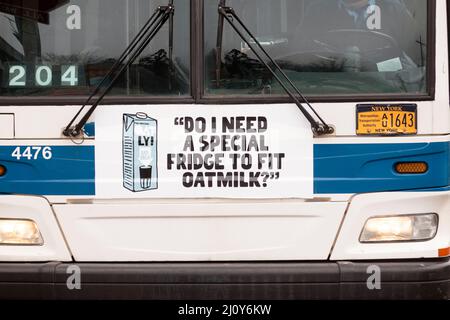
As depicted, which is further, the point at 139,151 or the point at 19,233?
the point at 19,233

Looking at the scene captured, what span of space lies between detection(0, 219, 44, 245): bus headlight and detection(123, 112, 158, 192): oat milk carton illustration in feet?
1.75

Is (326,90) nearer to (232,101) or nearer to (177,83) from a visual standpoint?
(232,101)

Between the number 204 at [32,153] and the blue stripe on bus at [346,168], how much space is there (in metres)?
0.02

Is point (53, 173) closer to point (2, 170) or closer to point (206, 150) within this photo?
point (2, 170)

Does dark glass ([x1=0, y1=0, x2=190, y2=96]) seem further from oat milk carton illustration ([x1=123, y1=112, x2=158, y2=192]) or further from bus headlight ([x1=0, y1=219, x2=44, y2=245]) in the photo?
bus headlight ([x1=0, y1=219, x2=44, y2=245])

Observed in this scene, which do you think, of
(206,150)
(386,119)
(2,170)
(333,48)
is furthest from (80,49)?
(386,119)

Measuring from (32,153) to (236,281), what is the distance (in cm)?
119

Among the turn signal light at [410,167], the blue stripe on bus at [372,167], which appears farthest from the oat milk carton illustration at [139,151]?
the turn signal light at [410,167]

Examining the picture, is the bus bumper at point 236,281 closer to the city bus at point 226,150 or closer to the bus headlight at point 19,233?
the city bus at point 226,150

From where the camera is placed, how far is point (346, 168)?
386 centimetres

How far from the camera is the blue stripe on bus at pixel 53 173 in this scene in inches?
152

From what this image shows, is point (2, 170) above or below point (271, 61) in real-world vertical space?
below

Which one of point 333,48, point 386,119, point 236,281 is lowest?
point 236,281

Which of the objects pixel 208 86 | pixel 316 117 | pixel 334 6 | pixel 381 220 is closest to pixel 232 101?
pixel 208 86
